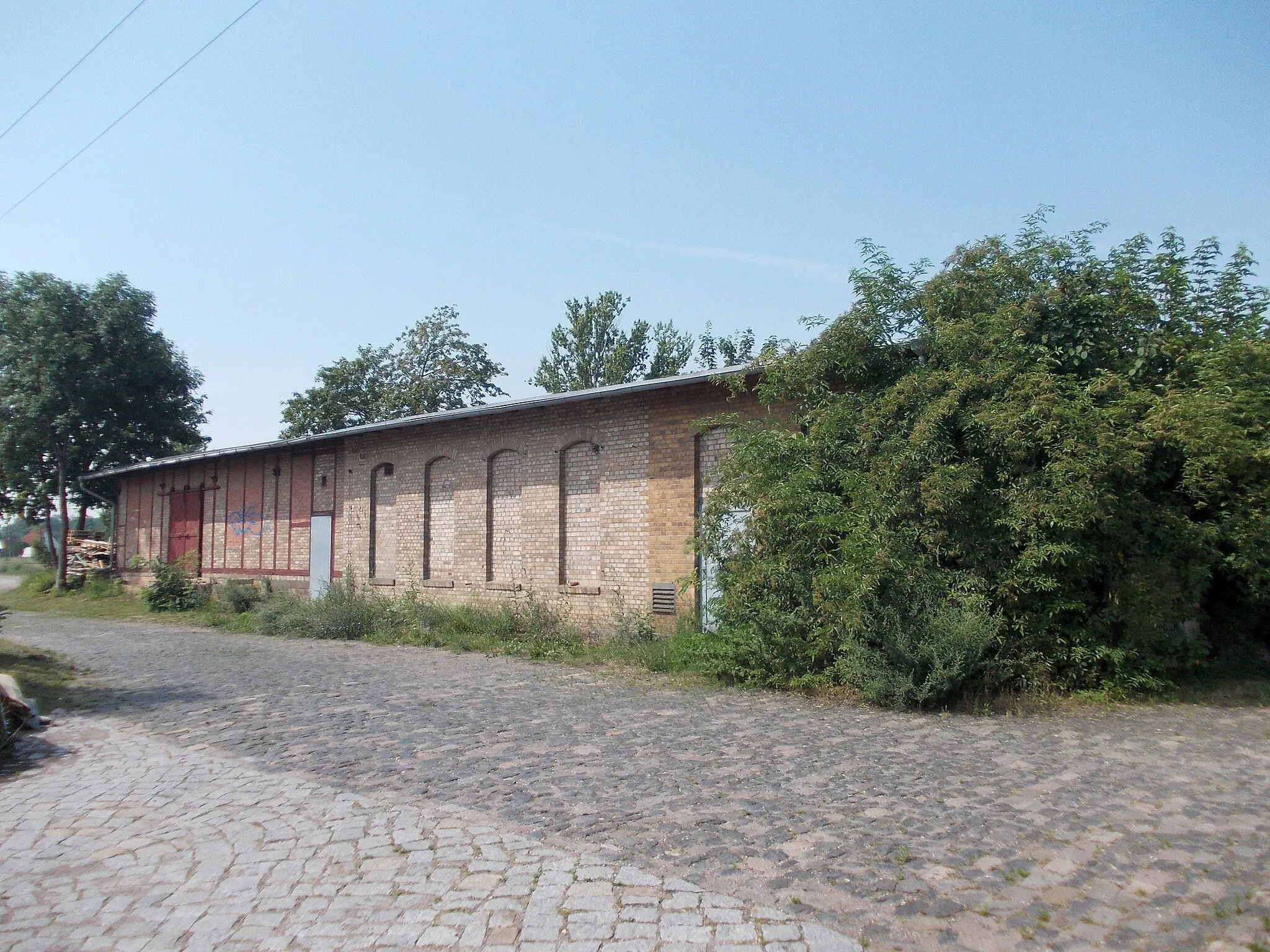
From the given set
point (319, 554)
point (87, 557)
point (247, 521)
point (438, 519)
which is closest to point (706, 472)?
point (438, 519)

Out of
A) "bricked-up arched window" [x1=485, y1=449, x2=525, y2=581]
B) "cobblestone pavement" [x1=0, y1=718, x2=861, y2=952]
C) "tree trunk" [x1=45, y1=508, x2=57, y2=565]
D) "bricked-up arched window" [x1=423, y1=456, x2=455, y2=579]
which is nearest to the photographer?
"cobblestone pavement" [x1=0, y1=718, x2=861, y2=952]

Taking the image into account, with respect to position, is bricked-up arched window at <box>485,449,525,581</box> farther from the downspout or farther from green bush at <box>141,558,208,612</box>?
the downspout

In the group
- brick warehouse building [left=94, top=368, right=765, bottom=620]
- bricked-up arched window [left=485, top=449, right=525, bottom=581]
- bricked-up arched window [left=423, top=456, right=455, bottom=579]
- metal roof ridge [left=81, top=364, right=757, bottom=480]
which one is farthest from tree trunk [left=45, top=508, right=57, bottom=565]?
bricked-up arched window [left=485, top=449, right=525, bottom=581]

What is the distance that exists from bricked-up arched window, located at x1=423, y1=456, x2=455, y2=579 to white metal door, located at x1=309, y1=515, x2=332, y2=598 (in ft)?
11.5

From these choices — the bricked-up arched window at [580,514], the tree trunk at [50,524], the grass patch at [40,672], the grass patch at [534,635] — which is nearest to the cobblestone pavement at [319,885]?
the grass patch at [40,672]

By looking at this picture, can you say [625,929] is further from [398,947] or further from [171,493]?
[171,493]

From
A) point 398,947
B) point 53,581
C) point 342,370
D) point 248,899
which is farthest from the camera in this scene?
point 342,370

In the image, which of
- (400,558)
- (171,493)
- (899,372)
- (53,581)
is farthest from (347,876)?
(53,581)

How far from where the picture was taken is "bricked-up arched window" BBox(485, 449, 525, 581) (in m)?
16.0

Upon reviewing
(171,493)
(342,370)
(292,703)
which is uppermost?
(342,370)

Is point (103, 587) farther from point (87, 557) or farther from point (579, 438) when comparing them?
point (579, 438)

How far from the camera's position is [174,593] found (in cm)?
2241

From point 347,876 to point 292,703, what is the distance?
539 cm

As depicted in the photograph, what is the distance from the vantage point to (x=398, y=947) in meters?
3.79
